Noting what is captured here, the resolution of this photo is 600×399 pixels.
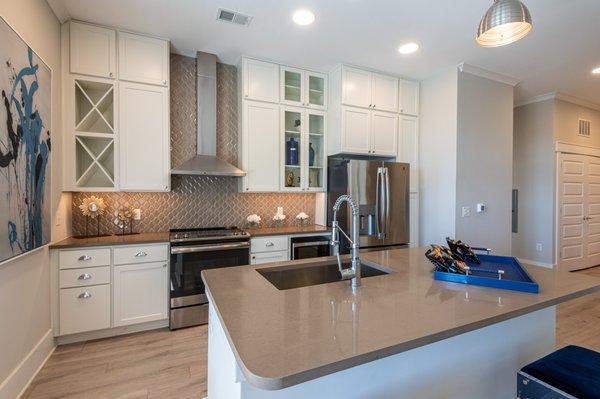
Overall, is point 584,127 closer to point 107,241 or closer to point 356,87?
point 356,87

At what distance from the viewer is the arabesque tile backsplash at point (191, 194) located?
3252 millimetres

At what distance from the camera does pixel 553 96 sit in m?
4.74

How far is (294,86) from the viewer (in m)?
3.73

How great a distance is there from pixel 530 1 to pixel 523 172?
3717 mm

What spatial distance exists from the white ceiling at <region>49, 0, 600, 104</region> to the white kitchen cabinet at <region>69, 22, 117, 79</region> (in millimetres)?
93

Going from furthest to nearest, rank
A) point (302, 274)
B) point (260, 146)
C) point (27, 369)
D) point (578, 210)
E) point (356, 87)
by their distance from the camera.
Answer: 1. point (578, 210)
2. point (356, 87)
3. point (260, 146)
4. point (27, 369)
5. point (302, 274)

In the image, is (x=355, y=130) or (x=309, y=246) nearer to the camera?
(x=309, y=246)

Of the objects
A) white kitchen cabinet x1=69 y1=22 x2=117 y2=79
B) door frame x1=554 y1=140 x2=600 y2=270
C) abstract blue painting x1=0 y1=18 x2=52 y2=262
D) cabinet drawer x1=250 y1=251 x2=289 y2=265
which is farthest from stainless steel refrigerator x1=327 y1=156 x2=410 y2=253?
door frame x1=554 y1=140 x2=600 y2=270

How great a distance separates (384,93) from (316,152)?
1.17 metres

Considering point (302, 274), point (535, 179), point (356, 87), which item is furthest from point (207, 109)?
point (535, 179)

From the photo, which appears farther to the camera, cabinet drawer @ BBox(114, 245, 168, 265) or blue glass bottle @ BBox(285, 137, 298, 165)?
blue glass bottle @ BBox(285, 137, 298, 165)

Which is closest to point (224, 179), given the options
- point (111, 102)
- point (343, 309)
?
point (111, 102)

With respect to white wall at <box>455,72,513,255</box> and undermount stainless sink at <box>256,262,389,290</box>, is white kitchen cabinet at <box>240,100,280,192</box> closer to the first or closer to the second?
undermount stainless sink at <box>256,262,389,290</box>

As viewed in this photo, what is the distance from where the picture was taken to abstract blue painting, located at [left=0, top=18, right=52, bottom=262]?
5.63 ft
